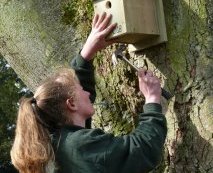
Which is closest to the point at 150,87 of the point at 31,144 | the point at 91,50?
the point at 91,50

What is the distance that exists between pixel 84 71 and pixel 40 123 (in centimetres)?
44

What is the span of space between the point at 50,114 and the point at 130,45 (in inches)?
23.9

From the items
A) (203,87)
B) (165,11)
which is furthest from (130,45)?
(203,87)

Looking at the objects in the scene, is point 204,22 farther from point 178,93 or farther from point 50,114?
point 50,114

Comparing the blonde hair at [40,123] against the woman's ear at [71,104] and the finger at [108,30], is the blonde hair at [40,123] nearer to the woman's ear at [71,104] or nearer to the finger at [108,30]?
the woman's ear at [71,104]

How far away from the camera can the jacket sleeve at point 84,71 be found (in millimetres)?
2428

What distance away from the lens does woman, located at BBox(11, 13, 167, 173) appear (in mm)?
1946

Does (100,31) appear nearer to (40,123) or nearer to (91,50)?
(91,50)

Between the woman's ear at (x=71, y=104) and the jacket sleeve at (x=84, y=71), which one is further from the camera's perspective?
the jacket sleeve at (x=84, y=71)

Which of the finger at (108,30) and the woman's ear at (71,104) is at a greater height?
the finger at (108,30)

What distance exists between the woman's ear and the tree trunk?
0.46m

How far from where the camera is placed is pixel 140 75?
2.20m

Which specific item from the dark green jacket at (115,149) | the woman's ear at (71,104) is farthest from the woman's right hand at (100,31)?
the dark green jacket at (115,149)

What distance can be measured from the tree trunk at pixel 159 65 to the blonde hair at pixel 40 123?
0.43m
